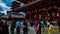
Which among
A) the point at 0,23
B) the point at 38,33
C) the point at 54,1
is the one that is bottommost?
→ the point at 38,33

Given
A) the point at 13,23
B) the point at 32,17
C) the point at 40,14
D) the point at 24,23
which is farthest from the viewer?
the point at 32,17

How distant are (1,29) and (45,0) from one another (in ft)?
39.7

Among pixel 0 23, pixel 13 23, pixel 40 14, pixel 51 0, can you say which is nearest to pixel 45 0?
pixel 51 0

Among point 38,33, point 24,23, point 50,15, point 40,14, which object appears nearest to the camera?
point 24,23

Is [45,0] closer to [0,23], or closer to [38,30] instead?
[38,30]

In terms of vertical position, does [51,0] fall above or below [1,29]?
above

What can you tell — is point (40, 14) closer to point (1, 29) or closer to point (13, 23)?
point (13, 23)

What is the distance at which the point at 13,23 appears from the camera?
17.7 m

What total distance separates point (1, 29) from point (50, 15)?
2699 cm

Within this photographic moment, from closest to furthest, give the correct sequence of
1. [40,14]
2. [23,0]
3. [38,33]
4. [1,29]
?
1. [1,29]
2. [38,33]
3. [40,14]
4. [23,0]

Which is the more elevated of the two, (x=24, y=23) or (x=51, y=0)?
(x=51, y=0)

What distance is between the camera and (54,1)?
21672mm

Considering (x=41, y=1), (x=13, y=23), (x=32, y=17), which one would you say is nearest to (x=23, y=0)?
(x=32, y=17)

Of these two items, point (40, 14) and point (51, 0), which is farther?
point (40, 14)
